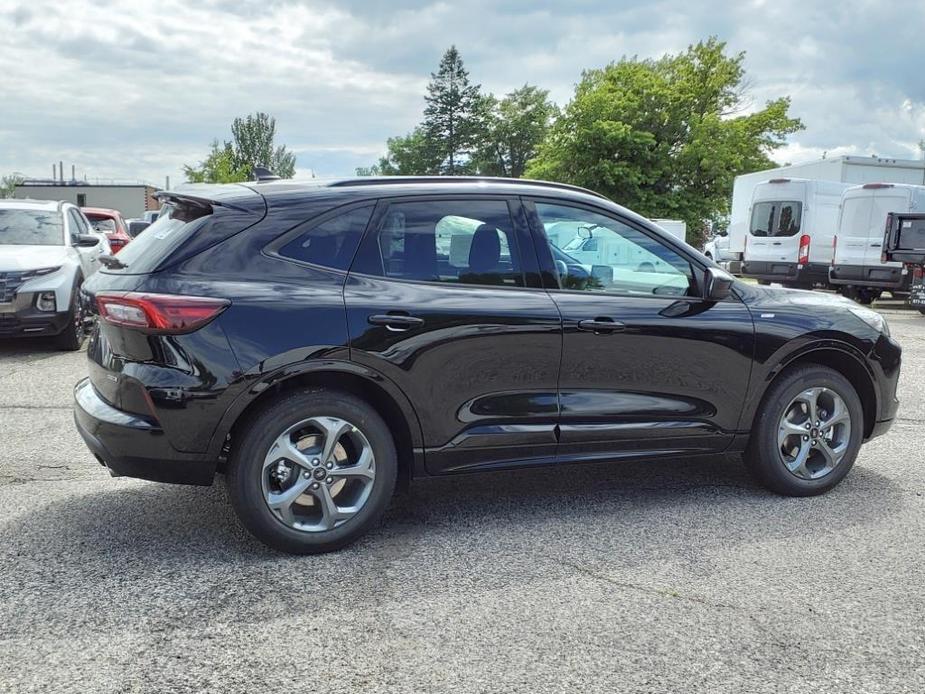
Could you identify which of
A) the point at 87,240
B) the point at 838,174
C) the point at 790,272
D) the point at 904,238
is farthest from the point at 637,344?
the point at 838,174

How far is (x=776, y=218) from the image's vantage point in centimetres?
2047

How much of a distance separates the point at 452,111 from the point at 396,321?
74.7 m

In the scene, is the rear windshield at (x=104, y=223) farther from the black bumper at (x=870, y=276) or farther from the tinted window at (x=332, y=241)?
the black bumper at (x=870, y=276)

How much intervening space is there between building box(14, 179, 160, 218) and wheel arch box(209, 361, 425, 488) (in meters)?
53.1

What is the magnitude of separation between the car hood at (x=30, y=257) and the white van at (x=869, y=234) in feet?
48.1

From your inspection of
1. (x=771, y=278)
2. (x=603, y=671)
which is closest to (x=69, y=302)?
(x=603, y=671)

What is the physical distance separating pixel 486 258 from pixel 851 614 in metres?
2.11

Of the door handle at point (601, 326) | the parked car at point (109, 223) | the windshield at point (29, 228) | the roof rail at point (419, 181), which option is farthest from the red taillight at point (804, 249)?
the door handle at point (601, 326)

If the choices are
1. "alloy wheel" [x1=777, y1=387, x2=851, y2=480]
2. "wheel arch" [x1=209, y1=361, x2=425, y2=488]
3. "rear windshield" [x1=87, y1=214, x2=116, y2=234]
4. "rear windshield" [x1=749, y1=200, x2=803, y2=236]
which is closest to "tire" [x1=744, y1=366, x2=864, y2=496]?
"alloy wheel" [x1=777, y1=387, x2=851, y2=480]

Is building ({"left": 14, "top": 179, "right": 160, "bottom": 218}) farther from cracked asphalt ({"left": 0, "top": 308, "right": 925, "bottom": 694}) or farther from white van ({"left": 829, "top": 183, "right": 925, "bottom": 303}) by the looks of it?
cracked asphalt ({"left": 0, "top": 308, "right": 925, "bottom": 694})

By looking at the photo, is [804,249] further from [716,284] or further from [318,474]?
[318,474]

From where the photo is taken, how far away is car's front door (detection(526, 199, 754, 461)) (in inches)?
164

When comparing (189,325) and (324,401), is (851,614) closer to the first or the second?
(324,401)

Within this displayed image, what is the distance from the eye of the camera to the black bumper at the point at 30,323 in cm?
895
